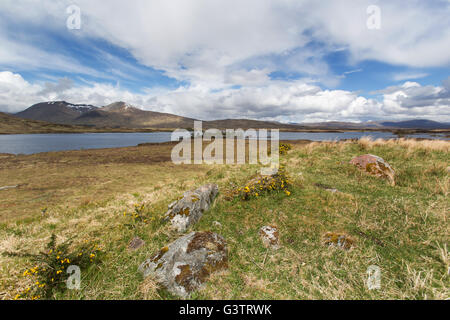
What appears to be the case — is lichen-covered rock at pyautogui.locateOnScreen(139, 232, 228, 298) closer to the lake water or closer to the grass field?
the grass field

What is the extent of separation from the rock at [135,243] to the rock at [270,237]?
3.52 m

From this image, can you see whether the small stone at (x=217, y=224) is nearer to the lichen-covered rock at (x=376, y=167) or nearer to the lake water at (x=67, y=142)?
the lichen-covered rock at (x=376, y=167)

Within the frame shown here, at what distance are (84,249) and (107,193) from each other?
9333 millimetres

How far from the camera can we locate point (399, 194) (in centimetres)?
740

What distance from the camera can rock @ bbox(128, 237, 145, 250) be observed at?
5.23 metres

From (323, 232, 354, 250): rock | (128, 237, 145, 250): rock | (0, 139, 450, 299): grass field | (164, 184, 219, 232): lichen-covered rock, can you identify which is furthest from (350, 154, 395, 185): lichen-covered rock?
(128, 237, 145, 250): rock

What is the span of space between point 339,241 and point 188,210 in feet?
14.9

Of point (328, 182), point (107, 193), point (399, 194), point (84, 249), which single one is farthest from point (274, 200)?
point (107, 193)

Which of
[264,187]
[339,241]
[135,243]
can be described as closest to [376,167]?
[264,187]

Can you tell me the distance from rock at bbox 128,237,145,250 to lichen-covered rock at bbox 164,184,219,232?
1.03 meters

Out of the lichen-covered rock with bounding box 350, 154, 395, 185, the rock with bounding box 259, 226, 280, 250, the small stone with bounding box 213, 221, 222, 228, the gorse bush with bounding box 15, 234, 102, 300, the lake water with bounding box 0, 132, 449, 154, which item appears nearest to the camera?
the gorse bush with bounding box 15, 234, 102, 300
